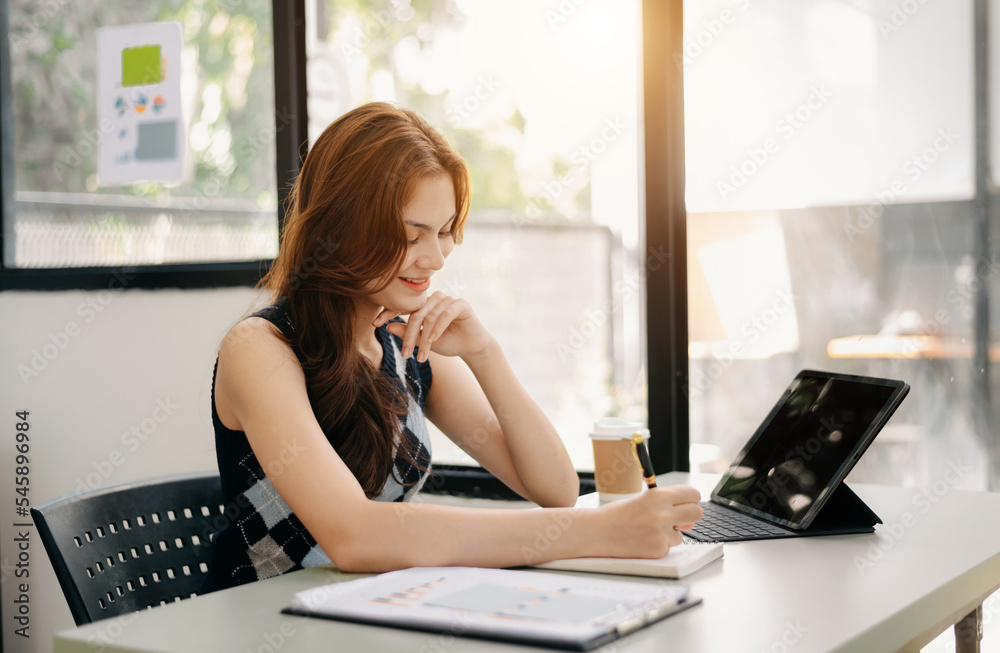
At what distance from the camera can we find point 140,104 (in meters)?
2.49

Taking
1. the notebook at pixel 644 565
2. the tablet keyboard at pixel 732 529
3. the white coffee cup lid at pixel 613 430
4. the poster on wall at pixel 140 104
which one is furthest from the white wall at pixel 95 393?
the notebook at pixel 644 565

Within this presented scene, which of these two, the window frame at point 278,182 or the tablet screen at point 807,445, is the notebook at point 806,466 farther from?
the window frame at point 278,182

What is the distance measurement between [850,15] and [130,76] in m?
1.81

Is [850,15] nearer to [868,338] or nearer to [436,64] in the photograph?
[868,338]

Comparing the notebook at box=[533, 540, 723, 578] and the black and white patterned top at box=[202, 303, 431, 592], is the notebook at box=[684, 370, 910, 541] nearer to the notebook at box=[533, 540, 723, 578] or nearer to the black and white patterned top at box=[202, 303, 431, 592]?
the notebook at box=[533, 540, 723, 578]

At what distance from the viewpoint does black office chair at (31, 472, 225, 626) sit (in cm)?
120

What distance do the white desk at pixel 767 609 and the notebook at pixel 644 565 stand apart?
0.01 m

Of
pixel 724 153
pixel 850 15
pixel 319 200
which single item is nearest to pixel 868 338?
pixel 724 153

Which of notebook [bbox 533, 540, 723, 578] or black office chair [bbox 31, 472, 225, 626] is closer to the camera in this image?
notebook [bbox 533, 540, 723, 578]

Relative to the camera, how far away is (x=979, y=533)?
123 cm

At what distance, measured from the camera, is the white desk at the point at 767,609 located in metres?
0.81

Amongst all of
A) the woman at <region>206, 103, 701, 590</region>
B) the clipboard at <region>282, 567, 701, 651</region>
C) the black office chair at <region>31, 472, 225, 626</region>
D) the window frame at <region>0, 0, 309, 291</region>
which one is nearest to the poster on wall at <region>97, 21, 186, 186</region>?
the window frame at <region>0, 0, 309, 291</region>

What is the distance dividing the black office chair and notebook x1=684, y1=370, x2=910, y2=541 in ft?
2.44

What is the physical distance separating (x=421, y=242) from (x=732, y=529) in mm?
605
